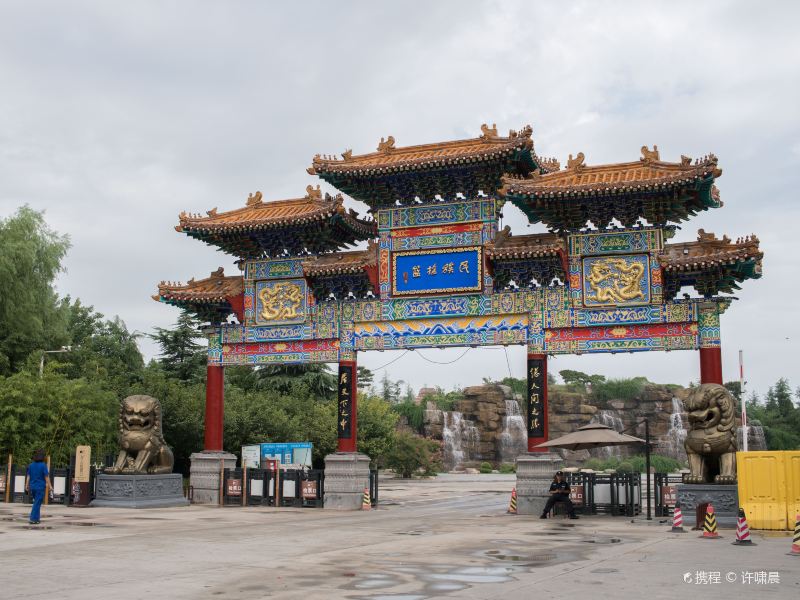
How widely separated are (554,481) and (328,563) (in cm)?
1006

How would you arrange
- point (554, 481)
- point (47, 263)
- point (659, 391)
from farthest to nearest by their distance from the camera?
1. point (659, 391)
2. point (47, 263)
3. point (554, 481)

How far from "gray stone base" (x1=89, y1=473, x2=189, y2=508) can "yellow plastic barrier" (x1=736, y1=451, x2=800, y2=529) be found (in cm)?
1493

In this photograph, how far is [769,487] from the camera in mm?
15672

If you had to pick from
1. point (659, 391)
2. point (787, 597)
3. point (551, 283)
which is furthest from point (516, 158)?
point (659, 391)

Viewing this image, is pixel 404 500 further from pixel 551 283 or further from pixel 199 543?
pixel 199 543

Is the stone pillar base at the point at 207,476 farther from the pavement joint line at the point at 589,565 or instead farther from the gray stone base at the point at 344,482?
the pavement joint line at the point at 589,565

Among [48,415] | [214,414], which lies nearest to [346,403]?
[214,414]

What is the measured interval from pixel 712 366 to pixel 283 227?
12223 mm

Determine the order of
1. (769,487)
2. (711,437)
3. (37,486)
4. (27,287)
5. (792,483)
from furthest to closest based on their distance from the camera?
(27,287) → (711,437) → (37,486) → (769,487) → (792,483)

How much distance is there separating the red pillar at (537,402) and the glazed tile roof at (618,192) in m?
3.77

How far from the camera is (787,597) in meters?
8.37

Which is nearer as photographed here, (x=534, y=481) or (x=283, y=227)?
(x=534, y=481)

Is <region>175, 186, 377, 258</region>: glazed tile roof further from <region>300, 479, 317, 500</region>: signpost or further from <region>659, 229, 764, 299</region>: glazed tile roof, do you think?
<region>659, 229, 764, 299</region>: glazed tile roof

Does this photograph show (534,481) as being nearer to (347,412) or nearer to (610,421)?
(347,412)
